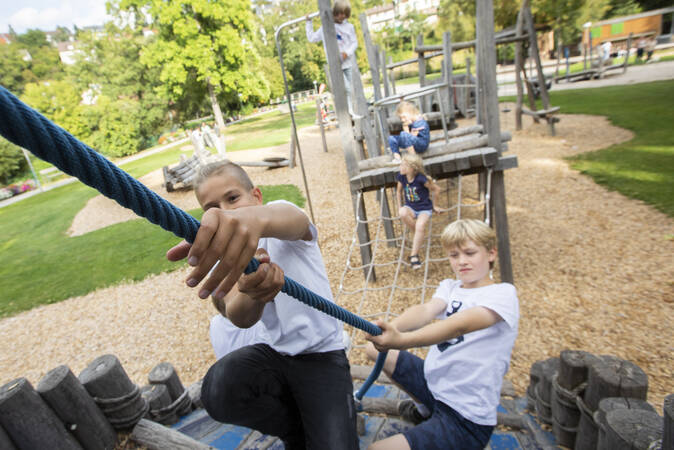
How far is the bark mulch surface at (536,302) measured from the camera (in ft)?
10.8

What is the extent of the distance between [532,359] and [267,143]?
16094 millimetres

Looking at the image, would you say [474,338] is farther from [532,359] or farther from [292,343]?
[532,359]

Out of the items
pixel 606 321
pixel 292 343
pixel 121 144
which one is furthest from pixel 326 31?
pixel 121 144

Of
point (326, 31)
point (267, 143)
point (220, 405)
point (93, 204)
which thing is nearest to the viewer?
point (220, 405)

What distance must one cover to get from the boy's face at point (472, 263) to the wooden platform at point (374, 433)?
922mm

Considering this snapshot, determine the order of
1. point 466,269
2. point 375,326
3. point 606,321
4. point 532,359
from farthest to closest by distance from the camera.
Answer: point 606,321, point 532,359, point 466,269, point 375,326

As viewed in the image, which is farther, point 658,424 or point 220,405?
point 220,405

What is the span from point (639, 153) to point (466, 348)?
770 centimetres

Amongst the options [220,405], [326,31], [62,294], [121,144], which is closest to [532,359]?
[220,405]

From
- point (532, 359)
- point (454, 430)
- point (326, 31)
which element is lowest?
point (532, 359)

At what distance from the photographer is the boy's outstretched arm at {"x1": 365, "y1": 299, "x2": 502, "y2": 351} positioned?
1665 millimetres

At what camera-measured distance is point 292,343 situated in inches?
68.5

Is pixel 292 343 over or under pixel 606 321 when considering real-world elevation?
over

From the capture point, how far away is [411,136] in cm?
445
